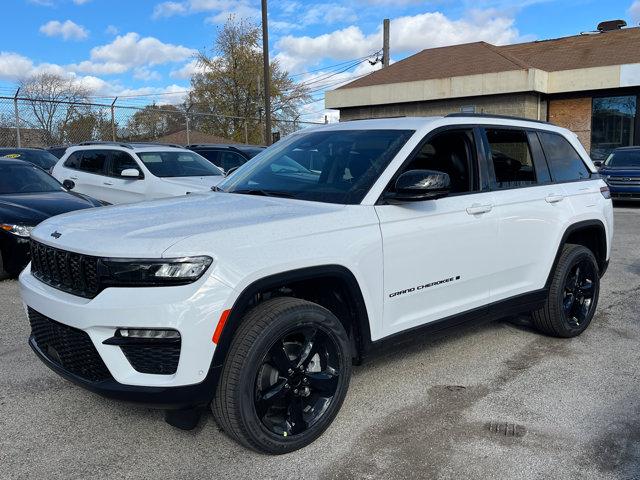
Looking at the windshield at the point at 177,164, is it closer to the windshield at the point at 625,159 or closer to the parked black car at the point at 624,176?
the parked black car at the point at 624,176

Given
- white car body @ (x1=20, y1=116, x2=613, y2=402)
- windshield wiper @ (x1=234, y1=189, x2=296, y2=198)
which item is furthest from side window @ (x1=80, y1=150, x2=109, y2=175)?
windshield wiper @ (x1=234, y1=189, x2=296, y2=198)

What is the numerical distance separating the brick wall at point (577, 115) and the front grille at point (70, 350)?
78.0 ft

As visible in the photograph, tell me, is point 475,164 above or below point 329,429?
above

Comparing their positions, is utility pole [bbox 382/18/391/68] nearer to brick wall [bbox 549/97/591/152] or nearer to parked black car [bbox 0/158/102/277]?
brick wall [bbox 549/97/591/152]

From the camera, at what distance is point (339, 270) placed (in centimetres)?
324

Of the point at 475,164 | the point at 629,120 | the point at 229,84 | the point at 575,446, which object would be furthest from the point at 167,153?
the point at 229,84

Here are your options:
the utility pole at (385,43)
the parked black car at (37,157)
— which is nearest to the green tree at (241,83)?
the utility pole at (385,43)

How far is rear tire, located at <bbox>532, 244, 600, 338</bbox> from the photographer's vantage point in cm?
486

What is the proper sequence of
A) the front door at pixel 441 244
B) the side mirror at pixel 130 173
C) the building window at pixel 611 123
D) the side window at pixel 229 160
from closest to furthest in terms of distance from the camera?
the front door at pixel 441 244, the side mirror at pixel 130 173, the side window at pixel 229 160, the building window at pixel 611 123

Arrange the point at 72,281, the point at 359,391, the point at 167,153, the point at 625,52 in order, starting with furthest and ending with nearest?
the point at 625,52
the point at 167,153
the point at 359,391
the point at 72,281

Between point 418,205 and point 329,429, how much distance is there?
1443 mm

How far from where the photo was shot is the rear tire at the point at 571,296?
15.9ft

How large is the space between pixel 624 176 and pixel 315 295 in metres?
14.4

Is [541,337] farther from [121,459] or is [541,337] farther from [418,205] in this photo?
[121,459]
